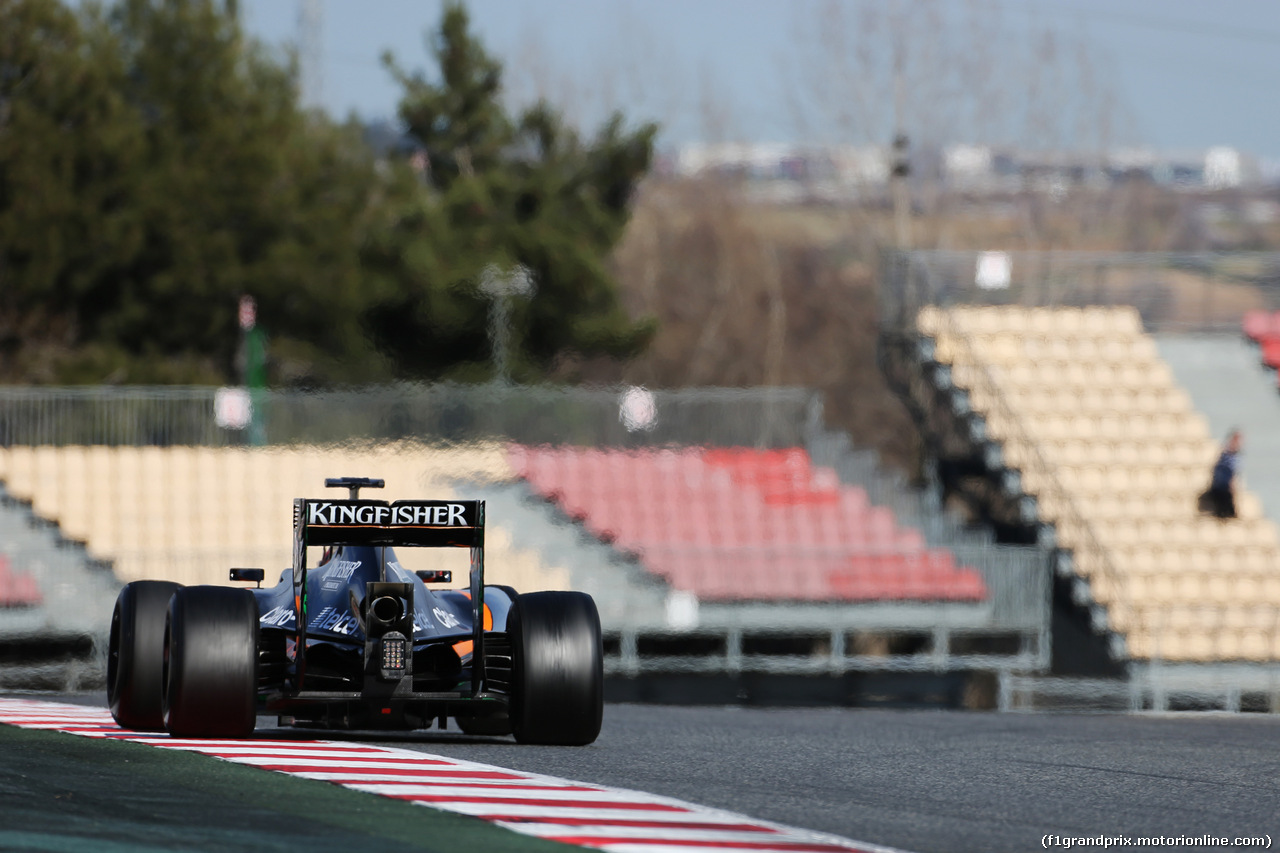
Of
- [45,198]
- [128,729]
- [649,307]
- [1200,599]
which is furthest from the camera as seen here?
[649,307]

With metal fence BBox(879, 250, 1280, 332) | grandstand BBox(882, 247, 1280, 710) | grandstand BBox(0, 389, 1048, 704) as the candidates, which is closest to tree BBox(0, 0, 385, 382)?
grandstand BBox(0, 389, 1048, 704)

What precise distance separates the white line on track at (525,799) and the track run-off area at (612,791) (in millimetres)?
17

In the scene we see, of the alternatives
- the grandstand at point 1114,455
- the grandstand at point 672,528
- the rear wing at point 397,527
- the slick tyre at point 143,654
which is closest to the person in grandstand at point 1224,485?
the grandstand at point 1114,455

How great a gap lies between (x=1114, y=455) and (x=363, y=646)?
15.3 meters

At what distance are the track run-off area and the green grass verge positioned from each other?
0.05ft

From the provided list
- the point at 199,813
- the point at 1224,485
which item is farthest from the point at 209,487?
the point at 199,813

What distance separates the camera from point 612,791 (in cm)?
816

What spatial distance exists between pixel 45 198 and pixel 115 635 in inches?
841

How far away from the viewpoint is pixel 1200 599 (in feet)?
69.6

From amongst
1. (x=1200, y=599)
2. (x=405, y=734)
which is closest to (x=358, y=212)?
(x=1200, y=599)

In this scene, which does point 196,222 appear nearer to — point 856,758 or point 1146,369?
point 1146,369

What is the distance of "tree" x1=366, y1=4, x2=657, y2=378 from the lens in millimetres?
33438

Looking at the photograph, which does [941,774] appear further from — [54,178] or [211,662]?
[54,178]

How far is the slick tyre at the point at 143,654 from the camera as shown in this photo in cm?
1005
